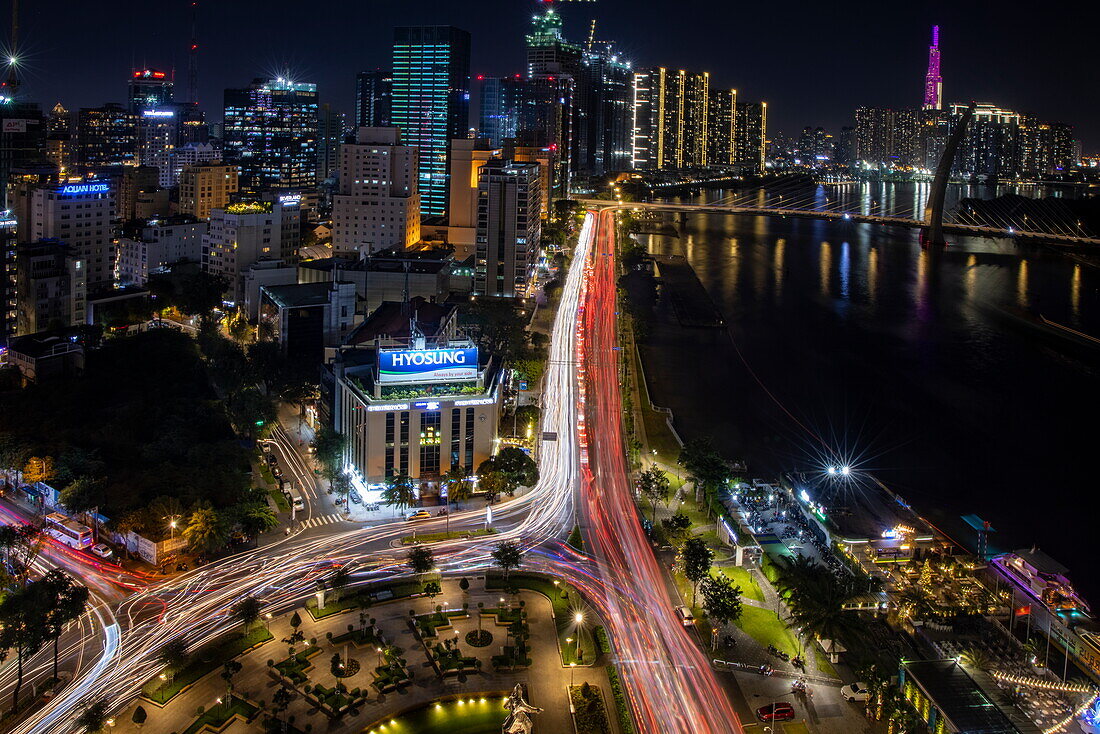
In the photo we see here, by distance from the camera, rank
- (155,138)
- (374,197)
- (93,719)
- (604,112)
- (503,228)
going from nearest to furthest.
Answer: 1. (93,719)
2. (503,228)
3. (374,197)
4. (155,138)
5. (604,112)

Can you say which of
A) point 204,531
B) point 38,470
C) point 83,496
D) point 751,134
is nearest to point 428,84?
point 38,470

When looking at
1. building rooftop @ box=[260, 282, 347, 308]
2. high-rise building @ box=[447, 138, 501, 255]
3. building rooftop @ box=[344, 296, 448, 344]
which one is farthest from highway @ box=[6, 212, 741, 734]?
high-rise building @ box=[447, 138, 501, 255]

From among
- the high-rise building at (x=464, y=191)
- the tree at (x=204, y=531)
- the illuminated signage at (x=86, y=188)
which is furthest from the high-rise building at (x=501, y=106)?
the tree at (x=204, y=531)

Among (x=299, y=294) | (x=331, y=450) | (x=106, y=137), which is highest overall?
(x=106, y=137)

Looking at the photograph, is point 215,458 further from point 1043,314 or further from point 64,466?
point 1043,314

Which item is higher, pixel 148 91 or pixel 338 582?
pixel 148 91

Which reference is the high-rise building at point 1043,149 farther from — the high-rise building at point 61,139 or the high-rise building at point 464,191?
the high-rise building at point 61,139

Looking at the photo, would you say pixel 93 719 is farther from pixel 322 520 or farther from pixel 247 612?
pixel 322 520

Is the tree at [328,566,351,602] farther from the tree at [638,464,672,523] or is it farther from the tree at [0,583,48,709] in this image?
the tree at [638,464,672,523]
